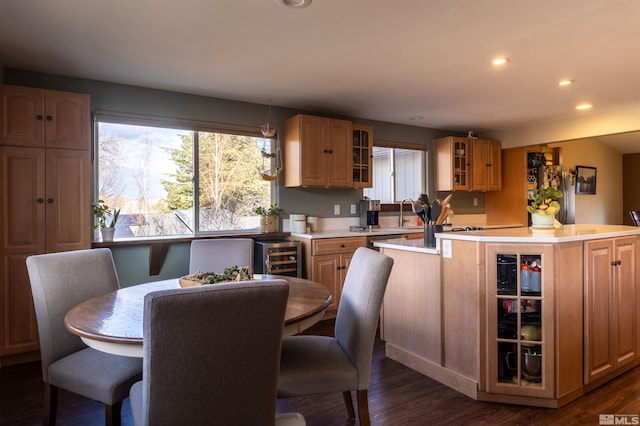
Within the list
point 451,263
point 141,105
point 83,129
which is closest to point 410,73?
point 451,263

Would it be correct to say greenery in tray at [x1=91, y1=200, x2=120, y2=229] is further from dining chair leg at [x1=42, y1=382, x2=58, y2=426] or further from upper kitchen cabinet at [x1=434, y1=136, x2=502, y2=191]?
upper kitchen cabinet at [x1=434, y1=136, x2=502, y2=191]

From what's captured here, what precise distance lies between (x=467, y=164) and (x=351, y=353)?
445cm

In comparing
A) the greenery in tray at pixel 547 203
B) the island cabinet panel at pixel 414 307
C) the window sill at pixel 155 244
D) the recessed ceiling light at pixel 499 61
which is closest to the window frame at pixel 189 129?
the window sill at pixel 155 244

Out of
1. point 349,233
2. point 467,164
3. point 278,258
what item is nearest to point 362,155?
point 349,233

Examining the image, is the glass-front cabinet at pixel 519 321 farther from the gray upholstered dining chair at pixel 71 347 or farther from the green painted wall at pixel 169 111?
the green painted wall at pixel 169 111

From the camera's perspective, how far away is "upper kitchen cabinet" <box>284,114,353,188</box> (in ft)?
13.5

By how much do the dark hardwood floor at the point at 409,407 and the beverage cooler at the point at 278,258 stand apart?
150 cm

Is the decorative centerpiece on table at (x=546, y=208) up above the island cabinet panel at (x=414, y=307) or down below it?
above

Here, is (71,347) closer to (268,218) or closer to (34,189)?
(34,189)

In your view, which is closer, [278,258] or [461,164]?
[278,258]

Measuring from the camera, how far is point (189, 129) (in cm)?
387

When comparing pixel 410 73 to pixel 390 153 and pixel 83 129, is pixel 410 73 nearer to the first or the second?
pixel 390 153

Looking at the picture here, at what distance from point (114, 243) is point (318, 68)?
7.53 ft

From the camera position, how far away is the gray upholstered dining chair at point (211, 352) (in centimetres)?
107
